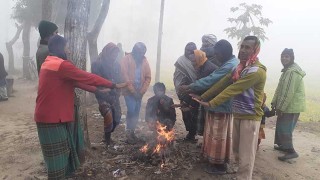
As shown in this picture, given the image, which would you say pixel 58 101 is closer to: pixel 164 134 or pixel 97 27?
pixel 164 134

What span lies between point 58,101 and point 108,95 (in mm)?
2064

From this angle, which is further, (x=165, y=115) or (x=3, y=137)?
(x=3, y=137)

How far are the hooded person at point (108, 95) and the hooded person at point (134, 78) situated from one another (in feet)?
1.23

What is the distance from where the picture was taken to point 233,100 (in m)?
4.78

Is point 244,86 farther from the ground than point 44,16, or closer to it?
closer to it

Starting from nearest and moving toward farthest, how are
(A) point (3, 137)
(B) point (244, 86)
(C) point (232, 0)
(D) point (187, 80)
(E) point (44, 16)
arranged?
(B) point (244, 86) < (D) point (187, 80) < (A) point (3, 137) < (E) point (44, 16) < (C) point (232, 0)

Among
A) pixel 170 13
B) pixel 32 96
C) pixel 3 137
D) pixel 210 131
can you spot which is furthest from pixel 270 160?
pixel 170 13

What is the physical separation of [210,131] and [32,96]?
10.2 m

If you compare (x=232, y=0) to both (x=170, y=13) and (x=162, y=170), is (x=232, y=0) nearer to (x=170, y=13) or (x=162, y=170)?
(x=170, y=13)

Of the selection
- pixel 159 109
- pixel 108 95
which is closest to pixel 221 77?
pixel 159 109

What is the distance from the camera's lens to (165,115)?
21.4ft

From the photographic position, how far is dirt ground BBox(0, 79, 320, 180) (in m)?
5.20

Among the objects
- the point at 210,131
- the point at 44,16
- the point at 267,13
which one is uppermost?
the point at 267,13

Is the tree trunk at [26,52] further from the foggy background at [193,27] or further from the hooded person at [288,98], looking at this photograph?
the foggy background at [193,27]
